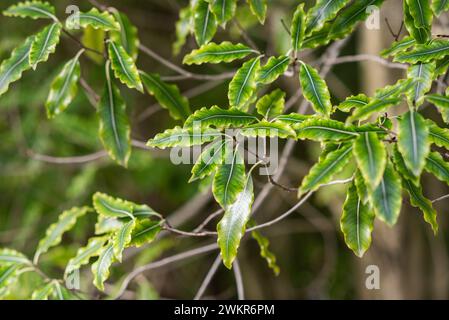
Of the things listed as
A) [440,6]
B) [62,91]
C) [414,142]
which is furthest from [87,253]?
[440,6]

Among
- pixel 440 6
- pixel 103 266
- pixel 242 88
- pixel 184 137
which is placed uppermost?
pixel 440 6

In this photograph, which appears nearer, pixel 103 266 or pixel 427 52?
pixel 427 52

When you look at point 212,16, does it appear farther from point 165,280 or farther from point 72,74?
point 165,280

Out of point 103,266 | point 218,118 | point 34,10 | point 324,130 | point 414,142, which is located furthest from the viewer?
point 34,10

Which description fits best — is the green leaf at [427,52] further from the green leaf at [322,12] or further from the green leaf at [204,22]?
the green leaf at [204,22]

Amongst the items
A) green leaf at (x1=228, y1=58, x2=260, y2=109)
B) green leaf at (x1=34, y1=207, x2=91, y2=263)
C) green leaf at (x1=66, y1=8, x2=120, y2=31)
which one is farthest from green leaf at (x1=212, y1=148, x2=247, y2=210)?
green leaf at (x1=34, y1=207, x2=91, y2=263)

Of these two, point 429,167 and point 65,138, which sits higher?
point 65,138

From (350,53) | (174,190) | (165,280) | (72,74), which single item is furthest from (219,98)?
(72,74)

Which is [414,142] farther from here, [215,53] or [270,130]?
[215,53]
